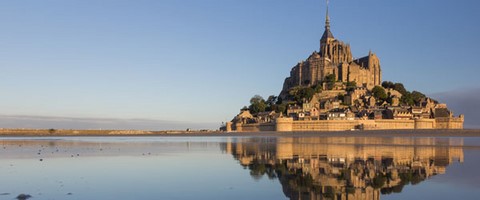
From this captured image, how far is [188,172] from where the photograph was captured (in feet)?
54.5

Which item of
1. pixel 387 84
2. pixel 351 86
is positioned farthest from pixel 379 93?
pixel 387 84

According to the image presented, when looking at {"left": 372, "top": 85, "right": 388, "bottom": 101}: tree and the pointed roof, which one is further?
the pointed roof

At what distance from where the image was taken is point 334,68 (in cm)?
11675

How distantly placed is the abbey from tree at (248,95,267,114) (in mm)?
6991

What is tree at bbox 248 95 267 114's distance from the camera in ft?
374

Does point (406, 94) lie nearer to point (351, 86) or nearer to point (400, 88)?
point (400, 88)

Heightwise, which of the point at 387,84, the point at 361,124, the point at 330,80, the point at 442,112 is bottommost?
the point at 361,124

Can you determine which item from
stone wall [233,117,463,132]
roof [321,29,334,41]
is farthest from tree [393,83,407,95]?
roof [321,29,334,41]

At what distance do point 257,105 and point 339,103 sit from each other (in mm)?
21508

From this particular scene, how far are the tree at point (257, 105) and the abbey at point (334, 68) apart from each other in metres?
6.99

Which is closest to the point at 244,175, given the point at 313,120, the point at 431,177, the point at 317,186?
the point at 317,186

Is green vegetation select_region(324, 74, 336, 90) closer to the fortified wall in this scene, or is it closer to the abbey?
the abbey

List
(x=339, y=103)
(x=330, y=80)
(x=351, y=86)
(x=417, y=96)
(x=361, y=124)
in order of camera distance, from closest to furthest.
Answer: (x=361, y=124) → (x=339, y=103) → (x=351, y=86) → (x=417, y=96) → (x=330, y=80)

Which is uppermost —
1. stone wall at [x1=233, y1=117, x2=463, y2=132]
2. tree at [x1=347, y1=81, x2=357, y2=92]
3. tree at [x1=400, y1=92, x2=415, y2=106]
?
tree at [x1=347, y1=81, x2=357, y2=92]
